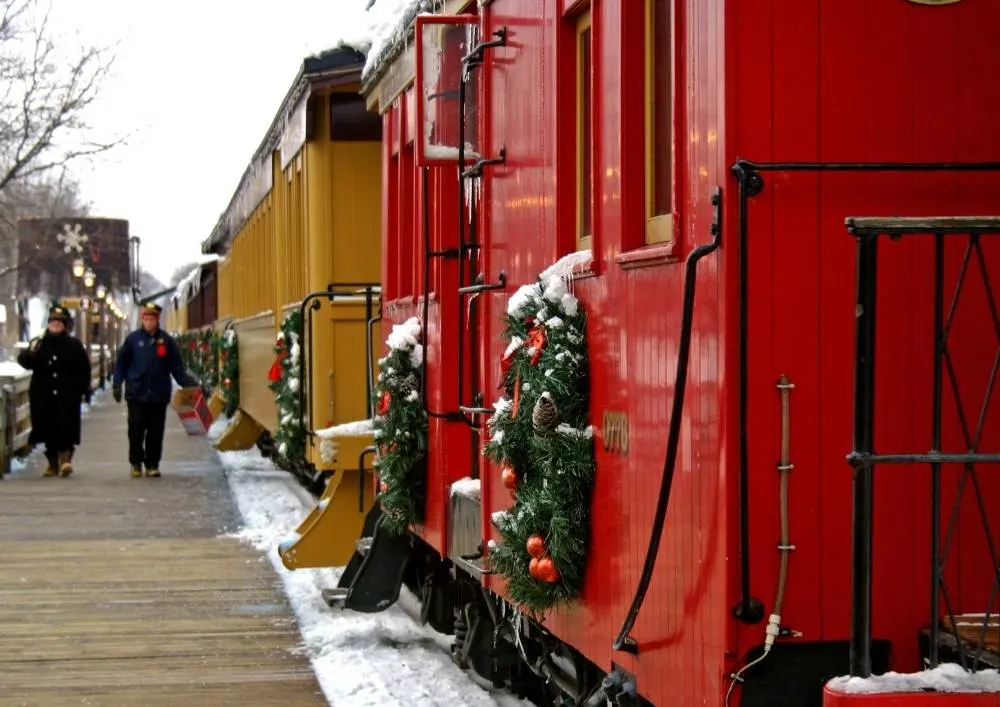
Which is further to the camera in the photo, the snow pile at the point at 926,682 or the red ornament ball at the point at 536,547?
the red ornament ball at the point at 536,547

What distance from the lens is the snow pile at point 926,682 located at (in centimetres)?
322

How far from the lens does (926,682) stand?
3256 millimetres

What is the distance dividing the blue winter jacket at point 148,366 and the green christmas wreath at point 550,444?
12.3 meters

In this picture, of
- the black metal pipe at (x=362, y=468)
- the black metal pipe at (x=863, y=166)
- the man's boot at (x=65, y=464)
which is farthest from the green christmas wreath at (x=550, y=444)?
the man's boot at (x=65, y=464)

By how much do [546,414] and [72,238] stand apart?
51992mm

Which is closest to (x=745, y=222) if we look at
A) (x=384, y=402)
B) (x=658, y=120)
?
(x=658, y=120)

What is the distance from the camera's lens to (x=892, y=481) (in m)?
3.62

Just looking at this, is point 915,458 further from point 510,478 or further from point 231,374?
point 231,374

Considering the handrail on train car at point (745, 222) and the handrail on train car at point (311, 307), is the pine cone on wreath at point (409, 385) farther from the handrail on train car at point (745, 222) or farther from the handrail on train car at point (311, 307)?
the handrail on train car at point (745, 222)

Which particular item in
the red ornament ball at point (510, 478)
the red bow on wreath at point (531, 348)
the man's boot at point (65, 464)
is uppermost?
the red bow on wreath at point (531, 348)

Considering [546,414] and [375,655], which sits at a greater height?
[546,414]

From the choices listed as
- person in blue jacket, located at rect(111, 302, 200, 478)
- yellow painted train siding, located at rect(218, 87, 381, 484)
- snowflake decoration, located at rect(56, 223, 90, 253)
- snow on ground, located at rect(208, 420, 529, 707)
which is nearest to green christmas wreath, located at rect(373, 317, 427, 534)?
snow on ground, located at rect(208, 420, 529, 707)

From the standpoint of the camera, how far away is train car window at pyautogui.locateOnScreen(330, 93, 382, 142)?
11680 millimetres

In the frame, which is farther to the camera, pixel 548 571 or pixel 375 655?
pixel 375 655
